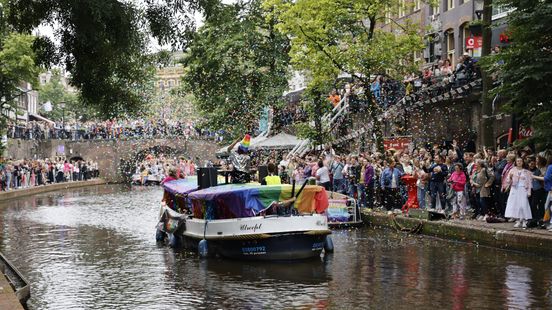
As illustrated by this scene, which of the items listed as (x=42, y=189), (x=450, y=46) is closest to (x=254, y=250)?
(x=450, y=46)

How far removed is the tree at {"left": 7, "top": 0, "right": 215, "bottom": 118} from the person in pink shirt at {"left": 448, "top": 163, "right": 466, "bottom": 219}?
1115cm

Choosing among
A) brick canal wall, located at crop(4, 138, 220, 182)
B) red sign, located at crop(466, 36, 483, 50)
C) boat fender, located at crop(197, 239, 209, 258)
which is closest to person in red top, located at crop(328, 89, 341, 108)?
red sign, located at crop(466, 36, 483, 50)

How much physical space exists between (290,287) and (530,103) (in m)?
7.37

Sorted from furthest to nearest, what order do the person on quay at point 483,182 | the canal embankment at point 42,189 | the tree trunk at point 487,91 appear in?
the canal embankment at point 42,189
the tree trunk at point 487,91
the person on quay at point 483,182

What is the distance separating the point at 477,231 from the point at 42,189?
4032 cm

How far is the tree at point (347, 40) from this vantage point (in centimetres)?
3262

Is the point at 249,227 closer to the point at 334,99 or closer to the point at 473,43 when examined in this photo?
the point at 473,43

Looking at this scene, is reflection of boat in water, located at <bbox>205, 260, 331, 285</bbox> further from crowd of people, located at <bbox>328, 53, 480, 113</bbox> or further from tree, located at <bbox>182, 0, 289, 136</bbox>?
tree, located at <bbox>182, 0, 289, 136</bbox>

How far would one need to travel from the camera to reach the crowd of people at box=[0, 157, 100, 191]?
52.2m

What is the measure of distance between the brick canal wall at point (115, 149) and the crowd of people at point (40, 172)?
8.76ft

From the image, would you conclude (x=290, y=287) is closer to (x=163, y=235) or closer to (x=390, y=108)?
(x=163, y=235)

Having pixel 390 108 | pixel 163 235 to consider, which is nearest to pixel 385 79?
pixel 390 108

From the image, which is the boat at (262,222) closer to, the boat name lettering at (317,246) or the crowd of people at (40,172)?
the boat name lettering at (317,246)

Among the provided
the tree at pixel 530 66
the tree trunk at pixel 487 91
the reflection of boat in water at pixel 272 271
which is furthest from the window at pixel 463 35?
the reflection of boat in water at pixel 272 271
